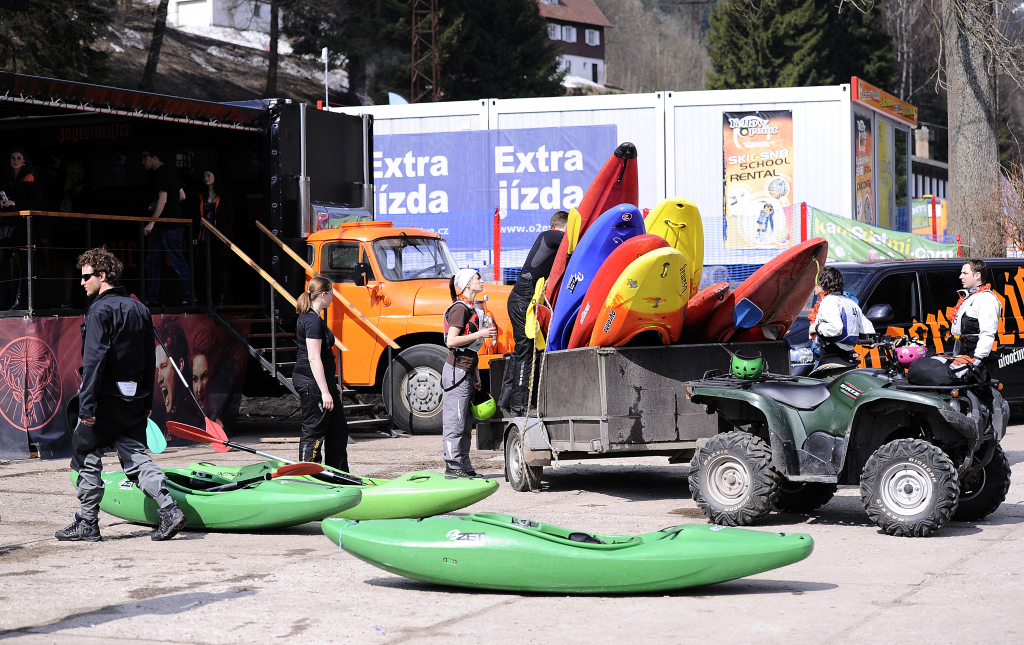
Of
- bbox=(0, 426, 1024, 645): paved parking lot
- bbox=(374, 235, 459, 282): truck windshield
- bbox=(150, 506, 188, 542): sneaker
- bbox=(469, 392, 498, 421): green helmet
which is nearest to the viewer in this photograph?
bbox=(0, 426, 1024, 645): paved parking lot

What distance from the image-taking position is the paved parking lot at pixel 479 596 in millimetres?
5023

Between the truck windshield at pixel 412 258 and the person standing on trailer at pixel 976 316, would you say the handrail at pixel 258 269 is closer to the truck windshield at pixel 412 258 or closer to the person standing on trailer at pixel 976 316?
the truck windshield at pixel 412 258

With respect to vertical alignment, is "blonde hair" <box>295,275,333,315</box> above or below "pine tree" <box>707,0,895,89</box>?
below

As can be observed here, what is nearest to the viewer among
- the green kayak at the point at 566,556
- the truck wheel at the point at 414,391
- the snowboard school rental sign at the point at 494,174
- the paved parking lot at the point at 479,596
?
the paved parking lot at the point at 479,596

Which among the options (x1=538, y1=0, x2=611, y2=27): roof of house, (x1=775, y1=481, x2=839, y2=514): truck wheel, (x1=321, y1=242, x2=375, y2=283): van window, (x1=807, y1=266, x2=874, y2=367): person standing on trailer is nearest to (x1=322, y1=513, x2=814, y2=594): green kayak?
(x1=775, y1=481, x2=839, y2=514): truck wheel

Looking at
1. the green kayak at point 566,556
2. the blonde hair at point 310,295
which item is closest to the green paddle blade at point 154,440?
the blonde hair at point 310,295

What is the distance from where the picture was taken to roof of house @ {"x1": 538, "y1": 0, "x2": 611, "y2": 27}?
104188 millimetres

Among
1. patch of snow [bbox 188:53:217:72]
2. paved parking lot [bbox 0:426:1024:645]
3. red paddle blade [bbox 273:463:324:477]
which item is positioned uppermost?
patch of snow [bbox 188:53:217:72]

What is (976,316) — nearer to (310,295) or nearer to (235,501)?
(310,295)

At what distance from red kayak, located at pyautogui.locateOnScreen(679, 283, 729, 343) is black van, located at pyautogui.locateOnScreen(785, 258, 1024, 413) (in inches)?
157

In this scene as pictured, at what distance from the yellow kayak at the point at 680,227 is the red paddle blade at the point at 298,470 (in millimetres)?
3373

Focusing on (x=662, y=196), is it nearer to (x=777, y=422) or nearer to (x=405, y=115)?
(x=405, y=115)

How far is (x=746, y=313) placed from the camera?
349 inches

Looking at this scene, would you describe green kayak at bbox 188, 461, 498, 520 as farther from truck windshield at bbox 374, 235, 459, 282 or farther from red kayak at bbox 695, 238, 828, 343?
truck windshield at bbox 374, 235, 459, 282
